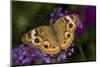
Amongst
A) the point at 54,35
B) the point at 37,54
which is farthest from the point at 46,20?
the point at 37,54

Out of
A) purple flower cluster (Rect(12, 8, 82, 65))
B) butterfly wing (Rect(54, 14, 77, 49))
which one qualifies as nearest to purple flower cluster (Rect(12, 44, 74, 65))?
purple flower cluster (Rect(12, 8, 82, 65))

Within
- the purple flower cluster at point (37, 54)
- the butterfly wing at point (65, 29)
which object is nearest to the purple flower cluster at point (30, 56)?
the purple flower cluster at point (37, 54)

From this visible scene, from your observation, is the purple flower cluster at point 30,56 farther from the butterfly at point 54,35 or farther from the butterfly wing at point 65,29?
the butterfly wing at point 65,29

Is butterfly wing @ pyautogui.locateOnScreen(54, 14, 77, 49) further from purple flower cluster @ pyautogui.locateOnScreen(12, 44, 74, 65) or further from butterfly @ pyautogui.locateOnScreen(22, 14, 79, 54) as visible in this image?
purple flower cluster @ pyautogui.locateOnScreen(12, 44, 74, 65)

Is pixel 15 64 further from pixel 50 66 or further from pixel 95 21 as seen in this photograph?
pixel 95 21

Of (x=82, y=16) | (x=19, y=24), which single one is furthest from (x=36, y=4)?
(x=82, y=16)

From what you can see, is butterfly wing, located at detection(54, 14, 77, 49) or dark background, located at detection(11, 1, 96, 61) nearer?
dark background, located at detection(11, 1, 96, 61)
